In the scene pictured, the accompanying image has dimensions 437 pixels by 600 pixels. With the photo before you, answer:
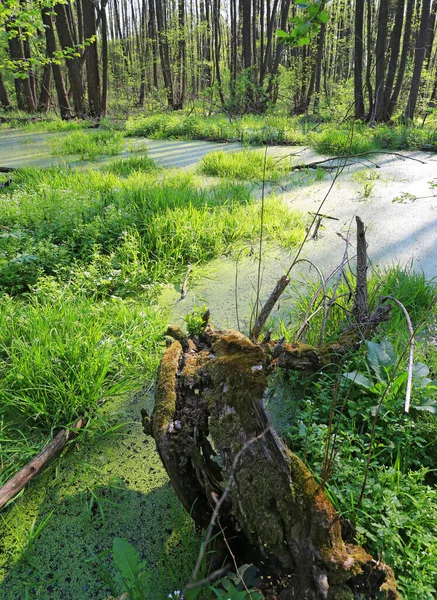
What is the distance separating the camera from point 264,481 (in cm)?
83

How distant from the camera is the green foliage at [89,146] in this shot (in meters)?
4.94

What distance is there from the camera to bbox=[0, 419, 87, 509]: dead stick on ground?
41.5 inches

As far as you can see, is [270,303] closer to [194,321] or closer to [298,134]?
[194,321]

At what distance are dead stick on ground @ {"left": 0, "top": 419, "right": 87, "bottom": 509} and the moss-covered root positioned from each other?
396 millimetres

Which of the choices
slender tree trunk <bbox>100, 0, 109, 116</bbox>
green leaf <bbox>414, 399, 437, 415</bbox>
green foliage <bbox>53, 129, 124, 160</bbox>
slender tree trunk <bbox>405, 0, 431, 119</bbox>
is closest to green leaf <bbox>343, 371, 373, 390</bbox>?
green leaf <bbox>414, 399, 437, 415</bbox>

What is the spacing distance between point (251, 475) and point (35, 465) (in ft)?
2.23

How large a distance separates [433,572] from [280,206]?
2.67 meters

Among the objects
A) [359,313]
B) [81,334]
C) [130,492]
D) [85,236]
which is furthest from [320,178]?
[130,492]

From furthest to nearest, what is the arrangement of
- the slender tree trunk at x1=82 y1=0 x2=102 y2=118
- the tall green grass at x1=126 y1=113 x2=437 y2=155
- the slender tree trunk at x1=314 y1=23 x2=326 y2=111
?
the slender tree trunk at x1=314 y1=23 x2=326 y2=111 < the slender tree trunk at x1=82 y1=0 x2=102 y2=118 < the tall green grass at x1=126 y1=113 x2=437 y2=155

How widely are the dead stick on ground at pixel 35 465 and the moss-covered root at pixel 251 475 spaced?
1.30 feet

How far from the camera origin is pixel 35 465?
1.14 m

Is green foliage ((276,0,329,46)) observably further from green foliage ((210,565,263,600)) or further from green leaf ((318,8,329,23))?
green foliage ((210,565,263,600))

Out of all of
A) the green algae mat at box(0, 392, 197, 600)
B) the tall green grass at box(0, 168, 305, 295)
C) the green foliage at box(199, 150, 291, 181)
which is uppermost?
the green foliage at box(199, 150, 291, 181)

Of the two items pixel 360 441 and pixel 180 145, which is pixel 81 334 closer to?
pixel 360 441
